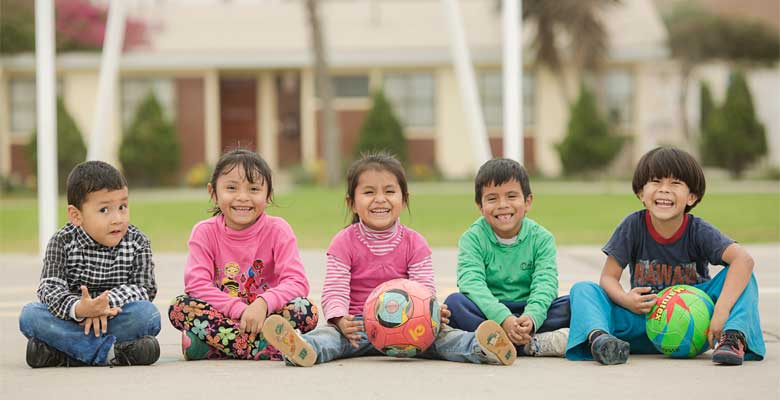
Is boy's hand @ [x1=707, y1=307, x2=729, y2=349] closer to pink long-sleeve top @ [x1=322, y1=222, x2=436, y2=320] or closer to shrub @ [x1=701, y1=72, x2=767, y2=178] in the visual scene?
pink long-sleeve top @ [x1=322, y1=222, x2=436, y2=320]

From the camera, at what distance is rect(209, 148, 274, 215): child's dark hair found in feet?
19.8

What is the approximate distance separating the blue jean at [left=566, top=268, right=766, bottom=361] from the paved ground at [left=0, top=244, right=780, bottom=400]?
0.13 meters

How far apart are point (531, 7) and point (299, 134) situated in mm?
7372

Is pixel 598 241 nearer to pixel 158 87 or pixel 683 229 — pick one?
pixel 683 229

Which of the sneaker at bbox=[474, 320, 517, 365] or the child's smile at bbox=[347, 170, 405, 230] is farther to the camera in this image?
the child's smile at bbox=[347, 170, 405, 230]

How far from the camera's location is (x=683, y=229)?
5.90 metres

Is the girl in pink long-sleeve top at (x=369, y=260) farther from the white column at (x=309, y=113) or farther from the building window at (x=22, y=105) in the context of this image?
the building window at (x=22, y=105)

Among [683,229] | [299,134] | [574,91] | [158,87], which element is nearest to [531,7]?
[574,91]

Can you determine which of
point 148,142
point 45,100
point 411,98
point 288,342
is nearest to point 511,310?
point 288,342

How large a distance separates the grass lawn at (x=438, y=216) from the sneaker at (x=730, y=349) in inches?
261

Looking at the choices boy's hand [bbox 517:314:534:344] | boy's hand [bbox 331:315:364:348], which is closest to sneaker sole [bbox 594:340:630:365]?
boy's hand [bbox 517:314:534:344]

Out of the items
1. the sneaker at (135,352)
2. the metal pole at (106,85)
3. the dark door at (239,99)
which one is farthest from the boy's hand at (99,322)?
the dark door at (239,99)

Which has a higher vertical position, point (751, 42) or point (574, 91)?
point (751, 42)

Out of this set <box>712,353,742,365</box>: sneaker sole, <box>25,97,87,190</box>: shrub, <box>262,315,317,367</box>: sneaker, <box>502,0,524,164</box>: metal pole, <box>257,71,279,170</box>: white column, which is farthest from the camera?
<box>257,71,279,170</box>: white column
